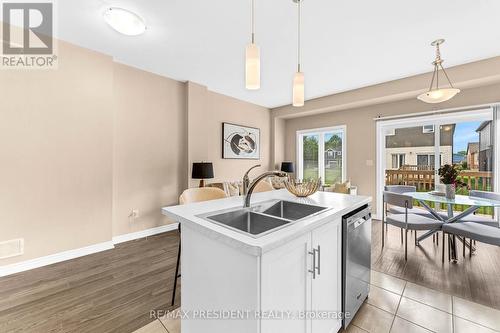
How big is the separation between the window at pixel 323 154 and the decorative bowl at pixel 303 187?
330cm

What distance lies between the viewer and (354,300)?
5.23 feet

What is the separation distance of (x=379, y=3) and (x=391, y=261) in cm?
273

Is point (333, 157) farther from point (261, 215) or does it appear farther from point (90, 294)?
point (90, 294)

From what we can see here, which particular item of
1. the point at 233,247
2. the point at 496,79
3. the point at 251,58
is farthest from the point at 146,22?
the point at 496,79

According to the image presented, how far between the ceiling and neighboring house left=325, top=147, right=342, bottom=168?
192 centimetres

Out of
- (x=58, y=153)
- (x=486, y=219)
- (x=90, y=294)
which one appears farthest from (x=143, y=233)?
(x=486, y=219)

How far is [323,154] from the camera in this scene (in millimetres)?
5371

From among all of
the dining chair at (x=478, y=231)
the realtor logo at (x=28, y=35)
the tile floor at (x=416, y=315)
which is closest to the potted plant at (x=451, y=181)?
the dining chair at (x=478, y=231)

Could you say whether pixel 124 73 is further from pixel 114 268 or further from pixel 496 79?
pixel 496 79

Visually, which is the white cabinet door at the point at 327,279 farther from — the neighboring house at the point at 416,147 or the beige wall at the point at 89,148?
the neighboring house at the point at 416,147

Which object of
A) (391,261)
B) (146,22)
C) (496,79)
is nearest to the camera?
(146,22)

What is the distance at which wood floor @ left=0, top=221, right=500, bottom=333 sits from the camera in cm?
161

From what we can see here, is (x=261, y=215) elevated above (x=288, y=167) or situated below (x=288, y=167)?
below

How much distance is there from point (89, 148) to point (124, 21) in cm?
158
